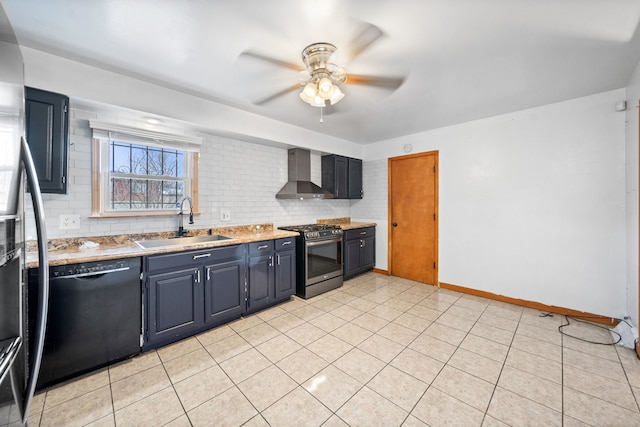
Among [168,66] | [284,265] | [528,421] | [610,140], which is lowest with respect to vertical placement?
[528,421]

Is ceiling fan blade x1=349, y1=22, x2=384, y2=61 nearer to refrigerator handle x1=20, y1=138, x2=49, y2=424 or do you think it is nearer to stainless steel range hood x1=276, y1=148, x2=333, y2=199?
refrigerator handle x1=20, y1=138, x2=49, y2=424

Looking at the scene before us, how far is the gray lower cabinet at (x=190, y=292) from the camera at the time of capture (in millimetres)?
2191

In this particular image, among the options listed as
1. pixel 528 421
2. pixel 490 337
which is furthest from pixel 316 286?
pixel 528 421

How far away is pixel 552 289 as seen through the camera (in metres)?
3.01

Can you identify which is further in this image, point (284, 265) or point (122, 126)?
point (284, 265)

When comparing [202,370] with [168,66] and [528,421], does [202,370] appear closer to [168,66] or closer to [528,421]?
[528,421]

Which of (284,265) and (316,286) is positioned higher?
(284,265)

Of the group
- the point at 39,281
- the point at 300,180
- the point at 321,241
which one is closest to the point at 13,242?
the point at 39,281

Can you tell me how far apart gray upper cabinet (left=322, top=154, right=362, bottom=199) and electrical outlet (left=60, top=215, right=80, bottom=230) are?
3252 mm

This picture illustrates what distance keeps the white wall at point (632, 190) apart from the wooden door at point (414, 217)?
191 centimetres

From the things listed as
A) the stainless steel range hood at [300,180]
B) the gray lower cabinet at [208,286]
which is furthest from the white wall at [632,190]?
the gray lower cabinet at [208,286]

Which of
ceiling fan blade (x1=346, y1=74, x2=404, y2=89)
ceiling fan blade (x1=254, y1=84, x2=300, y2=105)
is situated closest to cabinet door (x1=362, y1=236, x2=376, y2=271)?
ceiling fan blade (x1=346, y1=74, x2=404, y2=89)

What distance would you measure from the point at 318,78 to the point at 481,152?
2.72 metres

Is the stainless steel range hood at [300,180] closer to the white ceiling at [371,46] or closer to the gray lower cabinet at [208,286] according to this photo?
the gray lower cabinet at [208,286]
